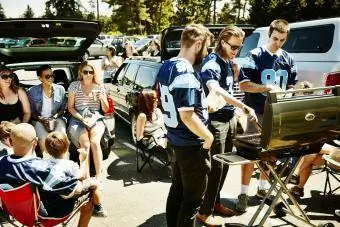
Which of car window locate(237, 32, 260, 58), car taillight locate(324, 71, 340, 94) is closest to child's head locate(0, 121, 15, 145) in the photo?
car taillight locate(324, 71, 340, 94)

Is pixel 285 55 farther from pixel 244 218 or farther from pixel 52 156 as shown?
pixel 52 156

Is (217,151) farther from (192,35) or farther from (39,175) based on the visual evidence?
(39,175)

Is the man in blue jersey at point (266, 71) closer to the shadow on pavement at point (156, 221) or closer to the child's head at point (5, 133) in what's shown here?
the shadow on pavement at point (156, 221)

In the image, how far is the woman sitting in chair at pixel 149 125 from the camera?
5.50 meters

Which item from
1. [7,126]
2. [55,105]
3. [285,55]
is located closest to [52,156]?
[7,126]

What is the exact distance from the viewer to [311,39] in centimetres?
704

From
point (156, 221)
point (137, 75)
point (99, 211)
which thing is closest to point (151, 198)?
point (156, 221)

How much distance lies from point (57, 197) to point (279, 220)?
248cm

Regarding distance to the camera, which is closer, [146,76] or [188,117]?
[188,117]

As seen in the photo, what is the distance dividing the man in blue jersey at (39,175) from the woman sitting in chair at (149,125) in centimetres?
240

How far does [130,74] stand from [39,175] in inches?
195

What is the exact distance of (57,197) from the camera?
3.05m

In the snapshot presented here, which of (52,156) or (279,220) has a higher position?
(52,156)

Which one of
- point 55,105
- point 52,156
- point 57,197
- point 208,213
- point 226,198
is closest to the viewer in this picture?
point 57,197
